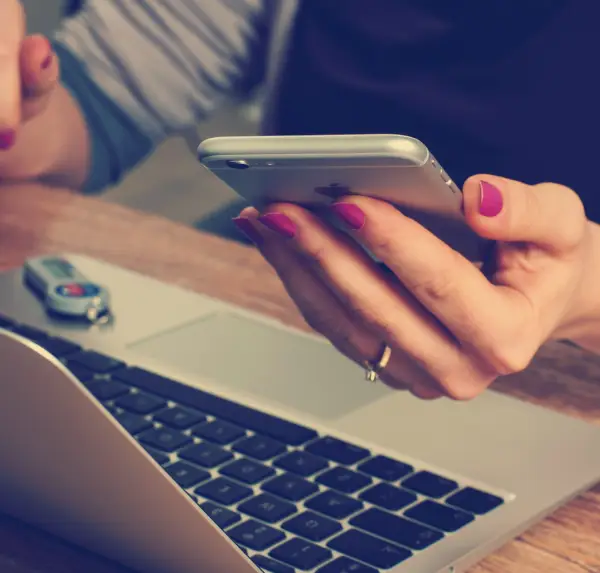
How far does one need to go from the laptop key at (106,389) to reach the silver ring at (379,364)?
0.13 metres

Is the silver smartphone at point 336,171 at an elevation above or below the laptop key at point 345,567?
above

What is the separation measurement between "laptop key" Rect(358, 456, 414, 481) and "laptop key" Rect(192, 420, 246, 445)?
0.07 meters

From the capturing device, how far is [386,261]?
480mm

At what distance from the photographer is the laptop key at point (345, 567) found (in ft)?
1.34

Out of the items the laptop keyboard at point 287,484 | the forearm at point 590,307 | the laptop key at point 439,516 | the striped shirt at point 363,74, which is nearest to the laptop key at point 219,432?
the laptop keyboard at point 287,484

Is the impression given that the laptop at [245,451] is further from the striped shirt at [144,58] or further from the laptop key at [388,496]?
the striped shirt at [144,58]

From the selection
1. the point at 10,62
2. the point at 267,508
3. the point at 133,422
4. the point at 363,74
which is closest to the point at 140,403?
the point at 133,422

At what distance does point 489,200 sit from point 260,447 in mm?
163

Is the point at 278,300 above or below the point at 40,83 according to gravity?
below

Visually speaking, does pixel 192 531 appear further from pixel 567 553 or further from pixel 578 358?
pixel 578 358

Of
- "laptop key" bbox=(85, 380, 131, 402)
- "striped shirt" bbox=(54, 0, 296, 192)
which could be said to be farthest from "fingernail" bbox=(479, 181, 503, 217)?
"striped shirt" bbox=(54, 0, 296, 192)

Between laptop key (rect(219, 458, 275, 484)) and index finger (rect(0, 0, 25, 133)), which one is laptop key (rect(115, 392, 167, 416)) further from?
index finger (rect(0, 0, 25, 133))

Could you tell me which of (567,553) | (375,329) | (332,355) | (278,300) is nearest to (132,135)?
(278,300)

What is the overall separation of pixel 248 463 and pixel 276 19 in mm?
673
